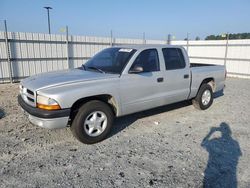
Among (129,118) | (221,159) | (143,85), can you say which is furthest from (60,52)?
(221,159)

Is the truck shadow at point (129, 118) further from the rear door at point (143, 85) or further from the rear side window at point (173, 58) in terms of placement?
the rear side window at point (173, 58)

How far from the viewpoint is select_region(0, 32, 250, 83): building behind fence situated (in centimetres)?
990

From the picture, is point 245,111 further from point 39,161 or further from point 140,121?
point 39,161

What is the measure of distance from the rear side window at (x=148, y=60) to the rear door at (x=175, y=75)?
0.91ft

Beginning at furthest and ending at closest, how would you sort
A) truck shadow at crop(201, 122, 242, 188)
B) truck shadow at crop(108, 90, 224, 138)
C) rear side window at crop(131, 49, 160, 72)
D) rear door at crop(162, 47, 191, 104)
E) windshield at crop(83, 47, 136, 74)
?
rear door at crop(162, 47, 191, 104) → truck shadow at crop(108, 90, 224, 138) → rear side window at crop(131, 49, 160, 72) → windshield at crop(83, 47, 136, 74) → truck shadow at crop(201, 122, 242, 188)

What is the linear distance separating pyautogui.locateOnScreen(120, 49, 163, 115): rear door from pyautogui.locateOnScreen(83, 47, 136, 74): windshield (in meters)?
0.20

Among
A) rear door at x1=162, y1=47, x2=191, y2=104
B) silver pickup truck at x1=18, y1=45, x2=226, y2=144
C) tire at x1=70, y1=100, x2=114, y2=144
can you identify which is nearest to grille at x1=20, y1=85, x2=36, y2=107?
silver pickup truck at x1=18, y1=45, x2=226, y2=144

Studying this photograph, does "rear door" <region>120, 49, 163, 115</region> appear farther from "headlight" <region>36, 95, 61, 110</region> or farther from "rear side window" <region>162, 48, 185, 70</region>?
"headlight" <region>36, 95, 61, 110</region>

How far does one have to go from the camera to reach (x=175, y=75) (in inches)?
198

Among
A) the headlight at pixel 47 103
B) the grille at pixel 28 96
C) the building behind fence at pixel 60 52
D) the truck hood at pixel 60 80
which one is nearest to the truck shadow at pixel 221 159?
the truck hood at pixel 60 80

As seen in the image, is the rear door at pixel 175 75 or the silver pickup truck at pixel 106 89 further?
the rear door at pixel 175 75

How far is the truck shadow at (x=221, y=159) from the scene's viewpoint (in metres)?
2.90

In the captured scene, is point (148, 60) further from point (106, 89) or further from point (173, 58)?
point (106, 89)

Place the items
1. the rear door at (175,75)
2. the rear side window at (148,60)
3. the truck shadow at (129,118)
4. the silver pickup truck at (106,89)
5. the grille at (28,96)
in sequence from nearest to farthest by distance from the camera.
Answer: the silver pickup truck at (106,89), the grille at (28,96), the rear side window at (148,60), the truck shadow at (129,118), the rear door at (175,75)
